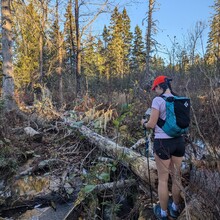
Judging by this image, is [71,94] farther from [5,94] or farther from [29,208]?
[29,208]

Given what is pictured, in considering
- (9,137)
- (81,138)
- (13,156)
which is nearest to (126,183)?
(81,138)

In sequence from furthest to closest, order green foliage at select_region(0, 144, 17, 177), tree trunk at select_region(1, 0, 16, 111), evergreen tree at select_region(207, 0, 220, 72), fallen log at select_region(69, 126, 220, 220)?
tree trunk at select_region(1, 0, 16, 111) < green foliage at select_region(0, 144, 17, 177) < evergreen tree at select_region(207, 0, 220, 72) < fallen log at select_region(69, 126, 220, 220)

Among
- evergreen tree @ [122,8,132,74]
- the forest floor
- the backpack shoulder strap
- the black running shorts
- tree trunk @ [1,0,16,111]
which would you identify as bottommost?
the forest floor

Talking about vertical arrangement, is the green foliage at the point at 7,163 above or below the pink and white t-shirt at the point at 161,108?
below

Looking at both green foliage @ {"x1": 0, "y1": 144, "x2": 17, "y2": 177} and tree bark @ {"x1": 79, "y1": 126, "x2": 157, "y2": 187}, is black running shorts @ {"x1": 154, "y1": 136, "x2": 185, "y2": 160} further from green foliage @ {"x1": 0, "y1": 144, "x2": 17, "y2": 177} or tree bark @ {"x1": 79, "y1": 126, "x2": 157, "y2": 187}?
green foliage @ {"x1": 0, "y1": 144, "x2": 17, "y2": 177}

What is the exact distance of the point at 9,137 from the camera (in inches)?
241

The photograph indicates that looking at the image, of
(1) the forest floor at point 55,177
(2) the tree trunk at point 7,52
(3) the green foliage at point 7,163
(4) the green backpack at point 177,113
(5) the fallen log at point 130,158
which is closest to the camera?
(4) the green backpack at point 177,113

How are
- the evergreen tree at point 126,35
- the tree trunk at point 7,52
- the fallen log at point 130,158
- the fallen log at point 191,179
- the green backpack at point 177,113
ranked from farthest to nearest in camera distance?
the evergreen tree at point 126,35
the tree trunk at point 7,52
the fallen log at point 130,158
the green backpack at point 177,113
the fallen log at point 191,179

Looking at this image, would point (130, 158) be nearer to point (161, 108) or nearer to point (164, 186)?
point (164, 186)

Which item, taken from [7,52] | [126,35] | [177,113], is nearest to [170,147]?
[177,113]

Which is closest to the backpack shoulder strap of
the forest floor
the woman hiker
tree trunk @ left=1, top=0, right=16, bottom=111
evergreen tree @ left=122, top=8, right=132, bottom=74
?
the woman hiker

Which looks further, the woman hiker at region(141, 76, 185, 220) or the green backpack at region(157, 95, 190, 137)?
the woman hiker at region(141, 76, 185, 220)

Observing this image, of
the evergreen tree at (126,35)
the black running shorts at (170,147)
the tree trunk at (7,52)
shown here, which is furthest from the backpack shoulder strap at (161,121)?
the evergreen tree at (126,35)

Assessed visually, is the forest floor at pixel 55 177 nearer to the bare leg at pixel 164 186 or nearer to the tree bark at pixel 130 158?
the tree bark at pixel 130 158
